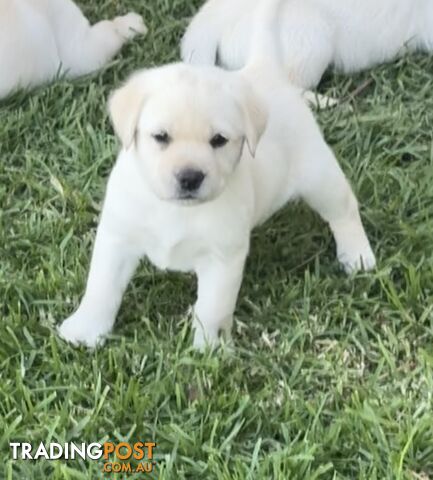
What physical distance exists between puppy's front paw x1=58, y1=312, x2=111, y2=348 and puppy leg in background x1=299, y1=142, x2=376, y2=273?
0.80m

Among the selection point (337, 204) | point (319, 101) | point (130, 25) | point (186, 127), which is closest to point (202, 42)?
point (130, 25)

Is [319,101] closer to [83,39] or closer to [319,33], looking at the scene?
[319,33]

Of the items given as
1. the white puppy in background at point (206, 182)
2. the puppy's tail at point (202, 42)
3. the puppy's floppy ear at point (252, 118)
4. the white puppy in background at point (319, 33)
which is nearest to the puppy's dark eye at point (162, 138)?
the white puppy in background at point (206, 182)

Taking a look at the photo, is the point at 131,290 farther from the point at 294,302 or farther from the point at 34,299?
the point at 294,302

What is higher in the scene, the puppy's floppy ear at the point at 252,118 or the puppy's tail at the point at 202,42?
the puppy's floppy ear at the point at 252,118

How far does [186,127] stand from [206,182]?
0.49ft

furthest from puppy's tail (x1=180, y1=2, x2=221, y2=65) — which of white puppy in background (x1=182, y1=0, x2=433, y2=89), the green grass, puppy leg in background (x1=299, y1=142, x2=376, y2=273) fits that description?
puppy leg in background (x1=299, y1=142, x2=376, y2=273)

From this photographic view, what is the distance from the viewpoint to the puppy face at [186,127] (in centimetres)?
256

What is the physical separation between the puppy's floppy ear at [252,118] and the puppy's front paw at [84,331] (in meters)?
0.78

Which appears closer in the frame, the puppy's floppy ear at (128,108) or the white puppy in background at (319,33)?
the puppy's floppy ear at (128,108)

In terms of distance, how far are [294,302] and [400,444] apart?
0.70m

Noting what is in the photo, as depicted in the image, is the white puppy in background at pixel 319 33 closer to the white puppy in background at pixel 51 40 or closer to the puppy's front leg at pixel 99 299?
the white puppy in background at pixel 51 40

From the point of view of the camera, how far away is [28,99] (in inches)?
164

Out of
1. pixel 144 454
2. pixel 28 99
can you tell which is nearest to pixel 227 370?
pixel 144 454
